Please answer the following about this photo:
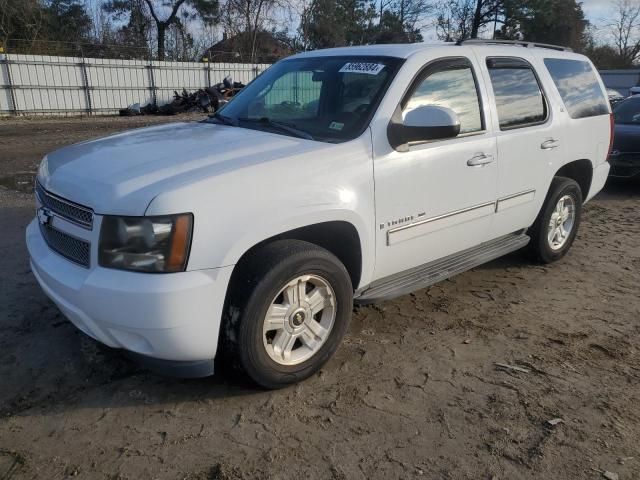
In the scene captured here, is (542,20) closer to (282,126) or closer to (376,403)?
(282,126)

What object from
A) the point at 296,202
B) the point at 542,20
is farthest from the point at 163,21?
the point at 296,202

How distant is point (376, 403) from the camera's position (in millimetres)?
3072

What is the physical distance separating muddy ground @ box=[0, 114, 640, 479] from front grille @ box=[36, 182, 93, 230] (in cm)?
101

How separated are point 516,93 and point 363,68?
1445 millimetres

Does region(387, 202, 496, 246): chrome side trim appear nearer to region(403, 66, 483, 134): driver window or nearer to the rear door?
the rear door

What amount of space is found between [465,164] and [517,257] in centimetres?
207

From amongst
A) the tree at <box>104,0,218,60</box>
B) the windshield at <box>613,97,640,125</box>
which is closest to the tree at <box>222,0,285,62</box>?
the tree at <box>104,0,218,60</box>

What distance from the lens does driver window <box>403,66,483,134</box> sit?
3660mm

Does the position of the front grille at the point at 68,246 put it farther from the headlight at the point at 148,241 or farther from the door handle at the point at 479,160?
the door handle at the point at 479,160

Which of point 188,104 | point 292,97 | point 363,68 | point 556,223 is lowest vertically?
point 188,104

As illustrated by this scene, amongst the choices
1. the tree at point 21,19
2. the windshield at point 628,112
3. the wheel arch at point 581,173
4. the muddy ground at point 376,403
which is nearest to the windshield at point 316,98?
the muddy ground at point 376,403

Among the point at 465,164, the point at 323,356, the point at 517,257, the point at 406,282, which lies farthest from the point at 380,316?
the point at 517,257

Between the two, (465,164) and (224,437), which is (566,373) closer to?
(465,164)

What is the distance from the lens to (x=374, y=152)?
3.29m
